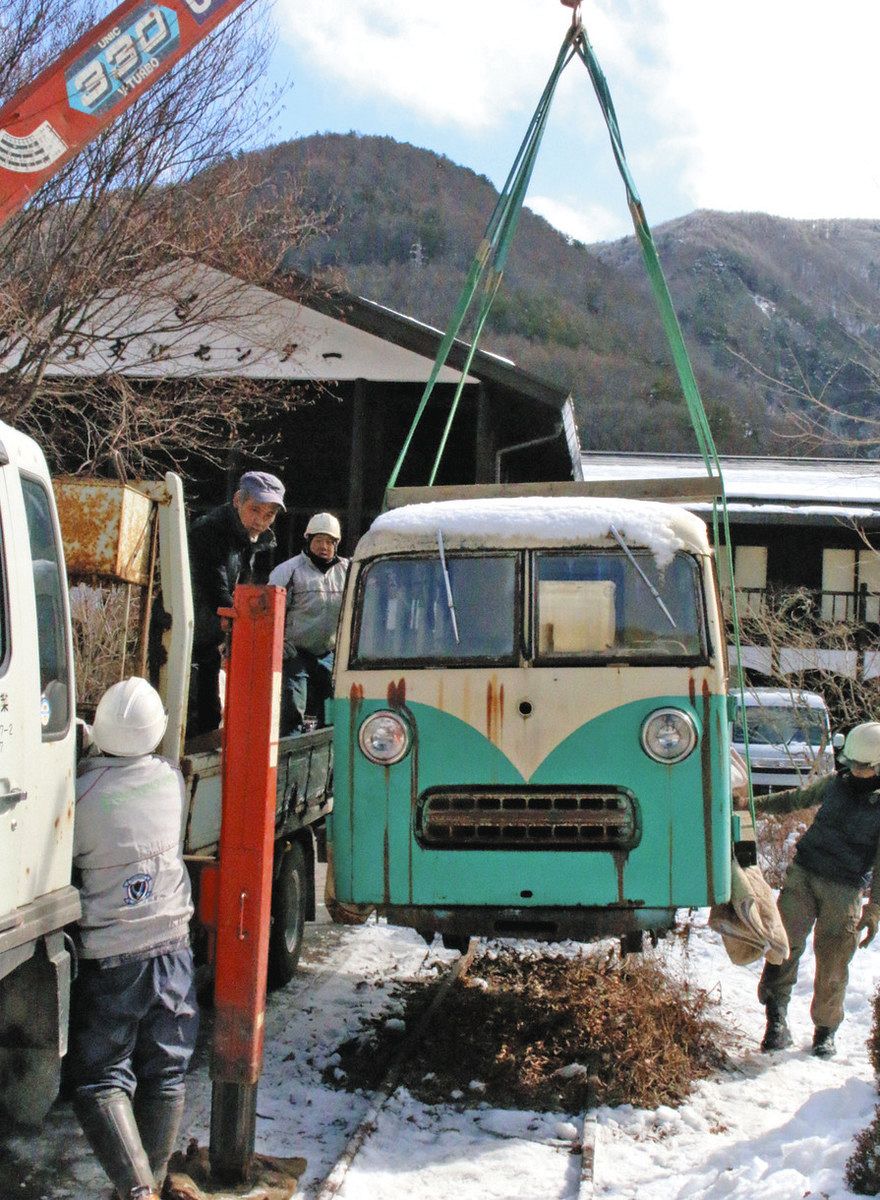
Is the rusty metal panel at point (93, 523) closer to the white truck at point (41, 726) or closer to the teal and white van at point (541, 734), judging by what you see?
the white truck at point (41, 726)

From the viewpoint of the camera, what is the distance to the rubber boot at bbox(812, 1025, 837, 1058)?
6730 millimetres

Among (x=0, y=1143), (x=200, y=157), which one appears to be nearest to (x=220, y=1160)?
(x=0, y=1143)

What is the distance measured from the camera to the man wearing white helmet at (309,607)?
25.5ft

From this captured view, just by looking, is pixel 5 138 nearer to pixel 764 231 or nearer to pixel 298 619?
pixel 298 619

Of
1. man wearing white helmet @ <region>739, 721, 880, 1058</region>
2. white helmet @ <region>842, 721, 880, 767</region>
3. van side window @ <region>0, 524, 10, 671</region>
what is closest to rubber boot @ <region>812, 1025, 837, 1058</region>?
man wearing white helmet @ <region>739, 721, 880, 1058</region>

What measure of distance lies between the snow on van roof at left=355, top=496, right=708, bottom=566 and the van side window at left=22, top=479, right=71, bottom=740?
223 cm

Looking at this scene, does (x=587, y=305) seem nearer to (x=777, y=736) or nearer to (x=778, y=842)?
(x=777, y=736)

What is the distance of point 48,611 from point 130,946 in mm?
1157

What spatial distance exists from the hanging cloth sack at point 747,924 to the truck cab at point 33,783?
10.3 feet

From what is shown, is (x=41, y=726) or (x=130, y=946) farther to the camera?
(x=130, y=946)

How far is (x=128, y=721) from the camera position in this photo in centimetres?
418

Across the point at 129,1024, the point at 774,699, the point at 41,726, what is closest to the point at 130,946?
the point at 129,1024

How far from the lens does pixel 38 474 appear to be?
4.20 metres

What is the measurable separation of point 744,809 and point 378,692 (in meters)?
2.33
